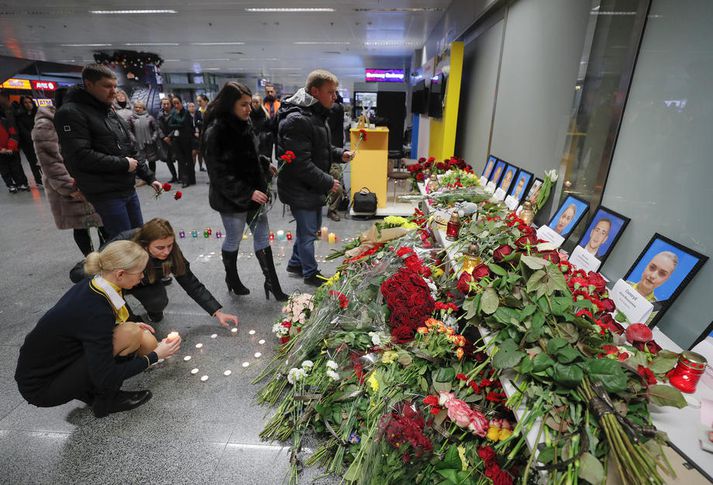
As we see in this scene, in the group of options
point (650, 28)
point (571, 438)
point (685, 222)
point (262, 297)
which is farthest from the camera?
point (262, 297)

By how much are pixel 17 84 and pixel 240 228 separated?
A: 18.7 meters

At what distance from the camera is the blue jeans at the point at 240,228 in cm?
247

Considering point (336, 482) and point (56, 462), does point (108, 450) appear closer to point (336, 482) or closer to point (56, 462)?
point (56, 462)

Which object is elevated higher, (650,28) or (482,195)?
(650,28)

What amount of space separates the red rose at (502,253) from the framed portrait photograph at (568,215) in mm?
530

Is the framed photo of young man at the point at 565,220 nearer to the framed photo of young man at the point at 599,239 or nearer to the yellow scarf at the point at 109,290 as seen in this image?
the framed photo of young man at the point at 599,239

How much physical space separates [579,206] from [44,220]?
5.84 metres

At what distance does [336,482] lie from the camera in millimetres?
1417

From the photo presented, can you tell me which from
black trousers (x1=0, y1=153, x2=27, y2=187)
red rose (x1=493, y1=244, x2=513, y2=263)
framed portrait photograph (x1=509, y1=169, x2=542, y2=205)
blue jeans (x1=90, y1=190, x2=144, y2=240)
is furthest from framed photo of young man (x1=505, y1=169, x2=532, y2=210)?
black trousers (x1=0, y1=153, x2=27, y2=187)

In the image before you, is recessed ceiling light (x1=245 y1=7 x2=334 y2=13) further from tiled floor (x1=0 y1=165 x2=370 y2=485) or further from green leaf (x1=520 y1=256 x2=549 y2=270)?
green leaf (x1=520 y1=256 x2=549 y2=270)

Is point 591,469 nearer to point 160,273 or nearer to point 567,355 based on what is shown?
point 567,355

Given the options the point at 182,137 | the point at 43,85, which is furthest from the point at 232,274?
the point at 43,85

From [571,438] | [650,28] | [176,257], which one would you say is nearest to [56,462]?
[176,257]

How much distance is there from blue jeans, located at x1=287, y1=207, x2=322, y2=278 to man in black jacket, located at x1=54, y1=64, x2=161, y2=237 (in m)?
1.19
